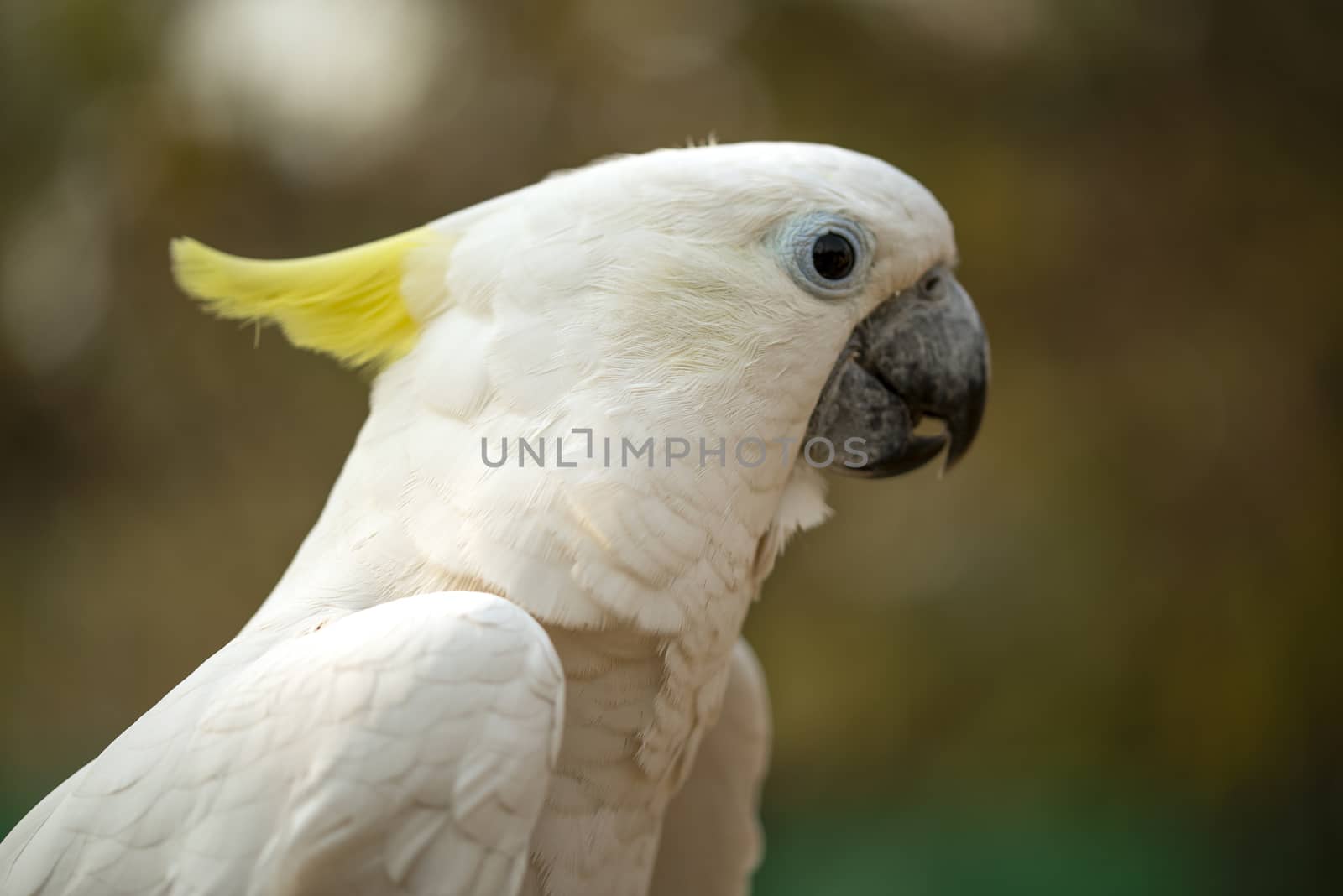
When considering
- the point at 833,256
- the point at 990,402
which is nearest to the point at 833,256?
the point at 833,256

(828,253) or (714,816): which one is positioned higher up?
(828,253)

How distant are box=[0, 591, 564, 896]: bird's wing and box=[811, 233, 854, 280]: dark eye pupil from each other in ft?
1.79

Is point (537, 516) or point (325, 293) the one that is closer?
point (537, 516)

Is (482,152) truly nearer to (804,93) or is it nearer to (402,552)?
(804,93)

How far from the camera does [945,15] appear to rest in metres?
3.33

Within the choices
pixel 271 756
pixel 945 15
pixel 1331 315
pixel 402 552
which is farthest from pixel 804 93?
pixel 271 756

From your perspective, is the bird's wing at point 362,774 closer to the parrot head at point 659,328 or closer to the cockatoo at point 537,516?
the cockatoo at point 537,516

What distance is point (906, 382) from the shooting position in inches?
48.7

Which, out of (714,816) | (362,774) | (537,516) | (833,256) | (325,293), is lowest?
(714,816)

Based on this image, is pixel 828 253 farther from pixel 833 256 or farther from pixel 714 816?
pixel 714 816

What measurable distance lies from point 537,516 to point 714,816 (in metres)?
0.77

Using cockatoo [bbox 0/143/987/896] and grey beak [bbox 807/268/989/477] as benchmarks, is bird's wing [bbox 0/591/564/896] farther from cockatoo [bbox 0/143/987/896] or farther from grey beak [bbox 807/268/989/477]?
grey beak [bbox 807/268/989/477]

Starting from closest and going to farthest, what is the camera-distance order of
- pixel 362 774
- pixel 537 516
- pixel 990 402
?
1. pixel 362 774
2. pixel 537 516
3. pixel 990 402

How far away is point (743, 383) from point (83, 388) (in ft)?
10.8
